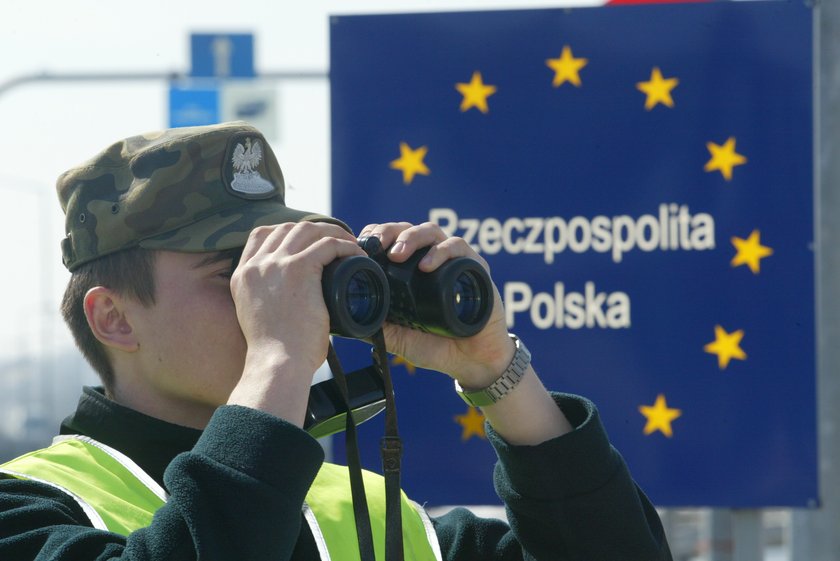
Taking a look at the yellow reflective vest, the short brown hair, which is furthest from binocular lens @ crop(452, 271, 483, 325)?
the short brown hair

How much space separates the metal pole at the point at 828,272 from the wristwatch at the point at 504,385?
49.9 inches

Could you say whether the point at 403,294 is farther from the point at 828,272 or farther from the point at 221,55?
the point at 221,55

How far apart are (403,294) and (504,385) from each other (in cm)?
26

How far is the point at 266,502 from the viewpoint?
6.12 feet

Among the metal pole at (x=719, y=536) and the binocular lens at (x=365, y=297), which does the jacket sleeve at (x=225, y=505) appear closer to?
the binocular lens at (x=365, y=297)

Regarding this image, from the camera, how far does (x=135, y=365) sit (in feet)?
7.77

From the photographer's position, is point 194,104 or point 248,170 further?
point 194,104

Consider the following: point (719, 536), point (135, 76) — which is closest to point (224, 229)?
point (719, 536)

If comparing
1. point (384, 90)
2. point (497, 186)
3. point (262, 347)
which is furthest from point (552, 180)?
point (262, 347)

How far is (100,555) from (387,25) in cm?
187

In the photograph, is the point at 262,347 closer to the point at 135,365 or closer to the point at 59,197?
the point at 135,365

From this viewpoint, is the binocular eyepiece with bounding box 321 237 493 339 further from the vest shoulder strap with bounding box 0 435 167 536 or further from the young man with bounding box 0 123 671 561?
the vest shoulder strap with bounding box 0 435 167 536

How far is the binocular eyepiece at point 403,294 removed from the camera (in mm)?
2041

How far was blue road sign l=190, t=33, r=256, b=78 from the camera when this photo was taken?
943 cm
